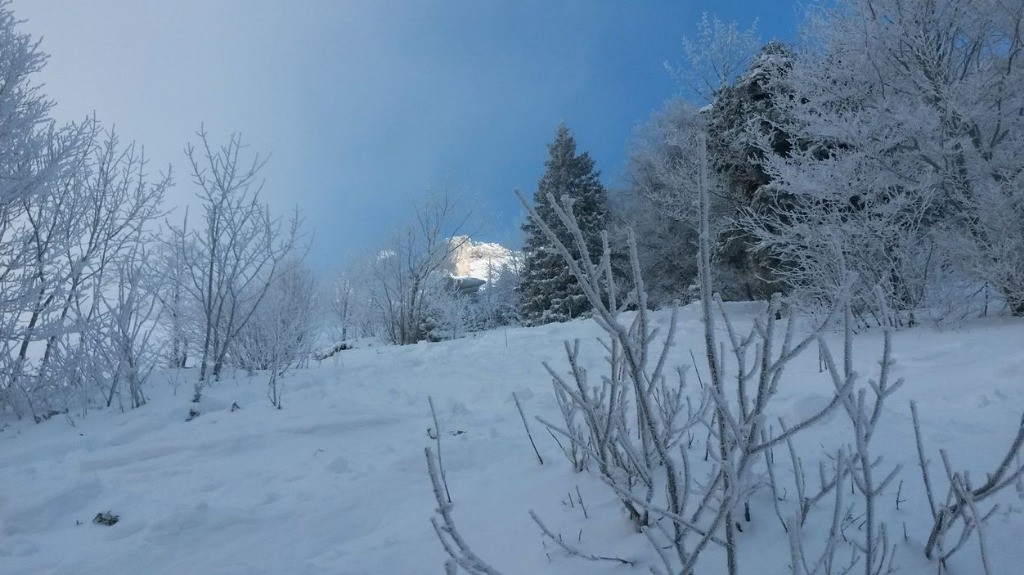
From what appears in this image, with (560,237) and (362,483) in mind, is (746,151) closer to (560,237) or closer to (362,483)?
(560,237)

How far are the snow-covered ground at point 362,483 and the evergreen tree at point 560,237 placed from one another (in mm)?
14459

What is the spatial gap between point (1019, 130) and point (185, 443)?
11.4m

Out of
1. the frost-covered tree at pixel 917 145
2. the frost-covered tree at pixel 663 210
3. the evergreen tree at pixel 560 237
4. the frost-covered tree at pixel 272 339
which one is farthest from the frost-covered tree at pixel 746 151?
the frost-covered tree at pixel 272 339

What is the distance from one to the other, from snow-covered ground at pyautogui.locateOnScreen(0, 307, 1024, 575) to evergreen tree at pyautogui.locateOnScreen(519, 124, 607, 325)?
14459 millimetres

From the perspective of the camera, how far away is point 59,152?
5.75 m

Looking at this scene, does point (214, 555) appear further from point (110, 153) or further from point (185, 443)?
point (110, 153)

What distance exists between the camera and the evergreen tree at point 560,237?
19.7m

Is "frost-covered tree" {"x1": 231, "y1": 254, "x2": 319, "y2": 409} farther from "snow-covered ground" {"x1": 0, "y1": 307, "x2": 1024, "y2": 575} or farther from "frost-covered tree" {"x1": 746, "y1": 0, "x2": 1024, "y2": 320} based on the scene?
"frost-covered tree" {"x1": 746, "y1": 0, "x2": 1024, "y2": 320}

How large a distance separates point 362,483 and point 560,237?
16.6 metres

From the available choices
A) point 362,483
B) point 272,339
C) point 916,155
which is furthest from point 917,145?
point 272,339

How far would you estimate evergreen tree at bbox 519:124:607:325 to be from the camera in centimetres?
1966

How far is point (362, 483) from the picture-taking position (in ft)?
9.55

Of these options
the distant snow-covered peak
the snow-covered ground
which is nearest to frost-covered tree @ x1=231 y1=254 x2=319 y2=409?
the snow-covered ground

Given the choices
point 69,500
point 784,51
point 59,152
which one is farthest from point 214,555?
point 784,51
